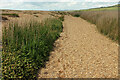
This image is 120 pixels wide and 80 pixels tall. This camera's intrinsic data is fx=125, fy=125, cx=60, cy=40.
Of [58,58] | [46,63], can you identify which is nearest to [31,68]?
[46,63]

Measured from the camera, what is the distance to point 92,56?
5.03 m

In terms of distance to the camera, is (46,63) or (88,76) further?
(46,63)

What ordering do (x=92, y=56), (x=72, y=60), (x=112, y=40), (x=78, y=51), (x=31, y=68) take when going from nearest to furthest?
(x=31, y=68), (x=72, y=60), (x=92, y=56), (x=78, y=51), (x=112, y=40)

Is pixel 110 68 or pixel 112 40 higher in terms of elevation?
pixel 112 40

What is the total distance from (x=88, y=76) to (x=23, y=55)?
80.3 inches

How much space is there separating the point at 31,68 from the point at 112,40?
5.56 m

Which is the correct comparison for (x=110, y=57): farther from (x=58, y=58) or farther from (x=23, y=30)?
(x=23, y=30)

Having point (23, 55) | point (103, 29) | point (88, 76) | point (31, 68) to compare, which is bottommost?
point (88, 76)

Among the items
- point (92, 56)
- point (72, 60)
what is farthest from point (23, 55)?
point (92, 56)

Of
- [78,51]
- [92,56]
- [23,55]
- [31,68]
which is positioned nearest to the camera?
[31,68]

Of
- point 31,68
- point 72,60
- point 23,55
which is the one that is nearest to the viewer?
point 31,68

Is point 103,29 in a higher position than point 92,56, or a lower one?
higher

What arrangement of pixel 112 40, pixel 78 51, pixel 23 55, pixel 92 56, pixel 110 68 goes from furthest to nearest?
pixel 112 40 → pixel 78 51 → pixel 92 56 → pixel 110 68 → pixel 23 55

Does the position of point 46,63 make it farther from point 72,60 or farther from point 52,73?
point 72,60
